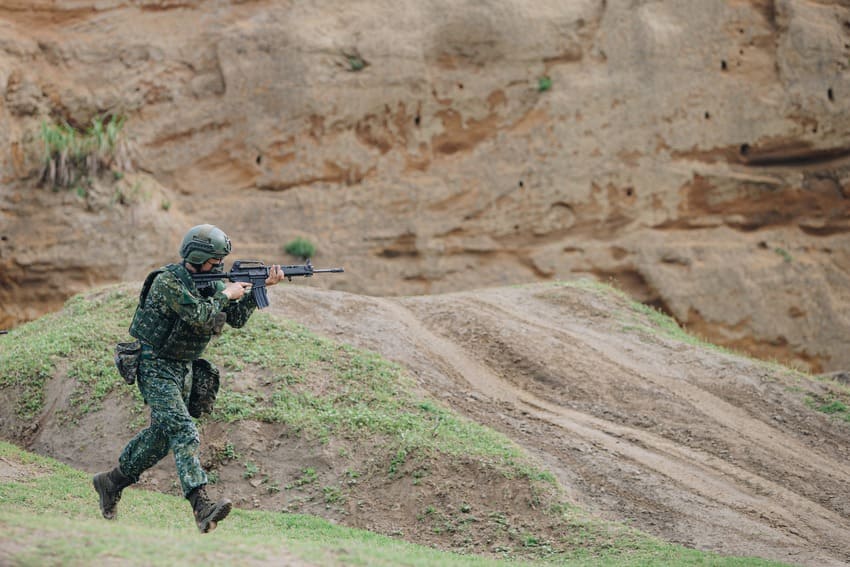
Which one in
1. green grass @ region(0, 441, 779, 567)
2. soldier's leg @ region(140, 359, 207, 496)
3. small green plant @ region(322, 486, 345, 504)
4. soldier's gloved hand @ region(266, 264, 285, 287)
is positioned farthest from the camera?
small green plant @ region(322, 486, 345, 504)

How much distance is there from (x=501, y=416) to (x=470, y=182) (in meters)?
10.3

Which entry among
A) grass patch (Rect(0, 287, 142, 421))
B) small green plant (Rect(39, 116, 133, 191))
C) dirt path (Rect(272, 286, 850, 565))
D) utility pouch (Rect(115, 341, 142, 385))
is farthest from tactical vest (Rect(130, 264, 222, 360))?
small green plant (Rect(39, 116, 133, 191))

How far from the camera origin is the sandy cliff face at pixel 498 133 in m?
20.2

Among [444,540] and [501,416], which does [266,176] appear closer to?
[501,416]


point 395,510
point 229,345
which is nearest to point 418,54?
point 229,345

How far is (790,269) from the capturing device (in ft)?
65.4

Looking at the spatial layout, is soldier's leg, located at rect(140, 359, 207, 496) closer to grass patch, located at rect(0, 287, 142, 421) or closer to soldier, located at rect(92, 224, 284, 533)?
soldier, located at rect(92, 224, 284, 533)

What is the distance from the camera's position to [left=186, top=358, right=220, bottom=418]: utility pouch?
8.01 meters

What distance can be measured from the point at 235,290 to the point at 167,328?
1.97 feet

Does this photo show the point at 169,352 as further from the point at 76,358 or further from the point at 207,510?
the point at 76,358

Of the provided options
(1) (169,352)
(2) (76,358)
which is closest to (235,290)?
(1) (169,352)

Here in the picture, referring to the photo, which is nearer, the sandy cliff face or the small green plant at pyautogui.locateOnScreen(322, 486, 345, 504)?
the small green plant at pyautogui.locateOnScreen(322, 486, 345, 504)

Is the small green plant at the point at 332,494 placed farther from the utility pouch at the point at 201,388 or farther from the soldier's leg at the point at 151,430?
the soldier's leg at the point at 151,430

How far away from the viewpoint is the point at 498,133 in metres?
21.0
